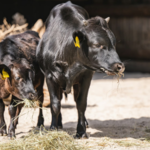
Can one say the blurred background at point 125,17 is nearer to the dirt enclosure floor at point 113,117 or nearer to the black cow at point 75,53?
the dirt enclosure floor at point 113,117

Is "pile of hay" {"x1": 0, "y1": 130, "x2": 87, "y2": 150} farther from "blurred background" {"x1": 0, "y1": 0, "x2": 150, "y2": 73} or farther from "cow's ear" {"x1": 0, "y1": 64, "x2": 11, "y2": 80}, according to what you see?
"blurred background" {"x1": 0, "y1": 0, "x2": 150, "y2": 73}

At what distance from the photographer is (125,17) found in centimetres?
1181

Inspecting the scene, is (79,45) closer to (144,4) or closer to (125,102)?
(125,102)

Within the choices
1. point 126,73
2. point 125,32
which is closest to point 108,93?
point 126,73

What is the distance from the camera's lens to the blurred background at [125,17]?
11.4 m

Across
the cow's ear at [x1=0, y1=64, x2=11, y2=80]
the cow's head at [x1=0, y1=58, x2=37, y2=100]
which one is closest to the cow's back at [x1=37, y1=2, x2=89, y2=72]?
the cow's head at [x1=0, y1=58, x2=37, y2=100]

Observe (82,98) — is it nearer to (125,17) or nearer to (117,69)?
(117,69)

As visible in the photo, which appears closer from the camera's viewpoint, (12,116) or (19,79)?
(19,79)

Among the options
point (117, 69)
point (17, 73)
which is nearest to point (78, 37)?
point (117, 69)

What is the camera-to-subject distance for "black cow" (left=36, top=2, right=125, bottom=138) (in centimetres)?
399

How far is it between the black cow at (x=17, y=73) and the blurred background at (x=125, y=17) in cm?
655

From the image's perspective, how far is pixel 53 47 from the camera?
4.57 metres

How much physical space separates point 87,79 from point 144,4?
725cm

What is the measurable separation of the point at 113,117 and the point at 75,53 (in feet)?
7.32
